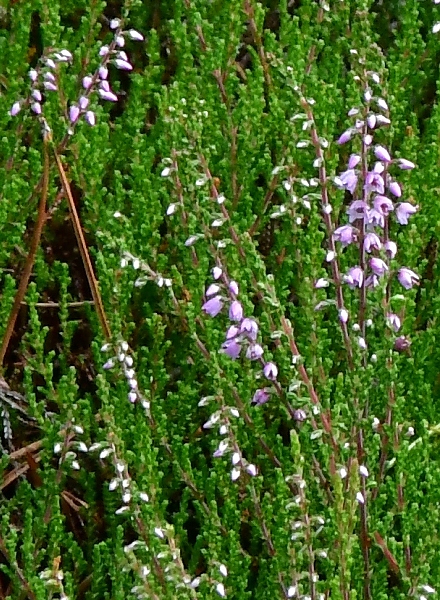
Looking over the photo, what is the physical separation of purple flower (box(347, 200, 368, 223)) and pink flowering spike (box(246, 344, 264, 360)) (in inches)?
10.0

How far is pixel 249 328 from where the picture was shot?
133 centimetres

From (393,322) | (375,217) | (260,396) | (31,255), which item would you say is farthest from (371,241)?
(31,255)

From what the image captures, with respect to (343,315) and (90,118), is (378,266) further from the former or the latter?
(90,118)

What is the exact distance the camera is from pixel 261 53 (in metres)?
1.93

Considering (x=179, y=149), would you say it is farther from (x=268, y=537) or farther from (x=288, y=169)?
(x=268, y=537)

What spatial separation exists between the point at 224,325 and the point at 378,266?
40cm

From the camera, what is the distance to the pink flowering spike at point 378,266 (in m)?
1.32

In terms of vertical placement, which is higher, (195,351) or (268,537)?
(195,351)

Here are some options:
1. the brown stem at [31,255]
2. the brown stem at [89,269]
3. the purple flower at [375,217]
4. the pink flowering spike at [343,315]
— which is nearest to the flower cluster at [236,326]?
the pink flowering spike at [343,315]

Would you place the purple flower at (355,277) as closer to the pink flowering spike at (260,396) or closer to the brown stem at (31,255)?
the pink flowering spike at (260,396)

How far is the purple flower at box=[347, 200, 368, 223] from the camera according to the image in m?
1.30

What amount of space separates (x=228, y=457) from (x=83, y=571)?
Result: 39 cm

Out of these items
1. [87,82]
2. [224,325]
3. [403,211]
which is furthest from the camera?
[87,82]

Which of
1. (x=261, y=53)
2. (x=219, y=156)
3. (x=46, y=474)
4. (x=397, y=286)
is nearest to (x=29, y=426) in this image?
(x=46, y=474)
